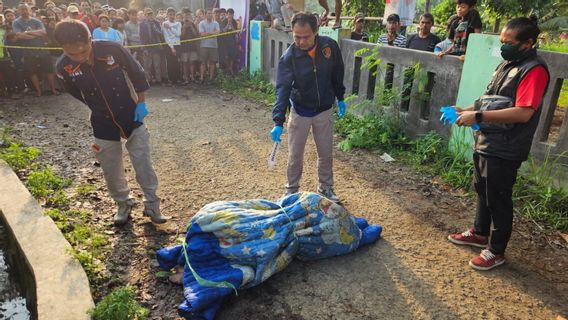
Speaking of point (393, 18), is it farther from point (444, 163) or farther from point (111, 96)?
point (111, 96)

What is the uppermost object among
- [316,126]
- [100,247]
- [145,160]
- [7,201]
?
[316,126]

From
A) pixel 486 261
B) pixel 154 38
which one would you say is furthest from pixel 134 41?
pixel 486 261

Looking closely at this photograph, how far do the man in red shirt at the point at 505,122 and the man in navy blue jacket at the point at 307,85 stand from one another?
128 cm

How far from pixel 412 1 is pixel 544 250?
5052 millimetres

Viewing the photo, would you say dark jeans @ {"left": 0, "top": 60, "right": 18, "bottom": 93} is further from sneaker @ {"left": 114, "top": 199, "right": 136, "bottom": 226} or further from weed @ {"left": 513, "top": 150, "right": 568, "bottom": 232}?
weed @ {"left": 513, "top": 150, "right": 568, "bottom": 232}

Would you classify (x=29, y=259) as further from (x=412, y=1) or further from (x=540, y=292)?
(x=412, y=1)

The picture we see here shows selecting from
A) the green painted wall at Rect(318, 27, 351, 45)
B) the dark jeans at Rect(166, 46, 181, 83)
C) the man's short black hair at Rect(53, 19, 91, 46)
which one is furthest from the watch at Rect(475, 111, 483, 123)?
the dark jeans at Rect(166, 46, 181, 83)

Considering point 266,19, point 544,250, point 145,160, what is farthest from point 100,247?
point 266,19

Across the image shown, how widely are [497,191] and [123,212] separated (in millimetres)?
3187

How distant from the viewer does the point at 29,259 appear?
2.80 metres

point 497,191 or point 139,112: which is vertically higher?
point 139,112

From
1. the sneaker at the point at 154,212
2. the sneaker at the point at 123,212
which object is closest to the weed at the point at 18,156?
the sneaker at the point at 123,212

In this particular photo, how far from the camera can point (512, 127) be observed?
2.77 meters

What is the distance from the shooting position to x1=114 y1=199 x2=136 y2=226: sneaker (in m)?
3.70
